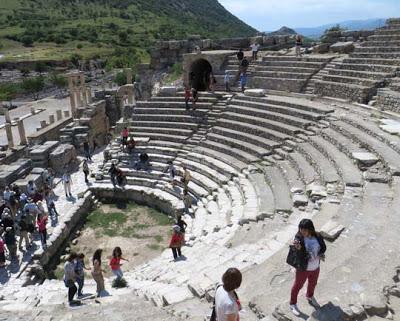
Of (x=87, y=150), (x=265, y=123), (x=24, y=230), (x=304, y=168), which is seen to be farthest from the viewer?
(x=87, y=150)

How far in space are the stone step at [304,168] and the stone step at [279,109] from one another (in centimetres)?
217

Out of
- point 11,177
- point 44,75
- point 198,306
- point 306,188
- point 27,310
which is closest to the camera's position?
point 198,306

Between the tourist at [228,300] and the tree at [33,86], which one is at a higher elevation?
the tourist at [228,300]

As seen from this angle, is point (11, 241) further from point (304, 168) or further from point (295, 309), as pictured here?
point (295, 309)

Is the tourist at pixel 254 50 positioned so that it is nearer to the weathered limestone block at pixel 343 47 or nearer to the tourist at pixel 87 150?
the weathered limestone block at pixel 343 47

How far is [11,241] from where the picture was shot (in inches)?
471

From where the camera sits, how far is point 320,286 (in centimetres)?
621

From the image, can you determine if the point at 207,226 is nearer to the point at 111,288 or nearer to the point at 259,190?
the point at 259,190

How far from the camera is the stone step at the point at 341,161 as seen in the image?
10906 mm

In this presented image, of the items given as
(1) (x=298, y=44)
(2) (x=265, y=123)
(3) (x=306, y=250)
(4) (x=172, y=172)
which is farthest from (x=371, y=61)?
(3) (x=306, y=250)

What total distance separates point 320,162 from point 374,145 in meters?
1.56

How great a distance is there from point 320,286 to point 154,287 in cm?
397

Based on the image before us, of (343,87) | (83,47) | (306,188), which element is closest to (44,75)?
(83,47)

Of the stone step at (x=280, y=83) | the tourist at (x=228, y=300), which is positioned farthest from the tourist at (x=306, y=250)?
the stone step at (x=280, y=83)
